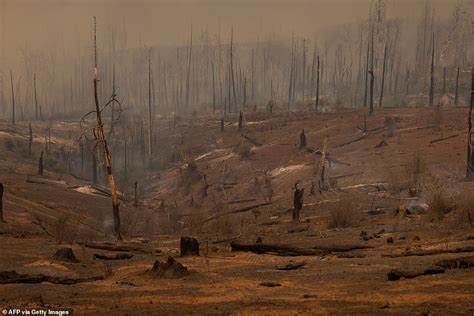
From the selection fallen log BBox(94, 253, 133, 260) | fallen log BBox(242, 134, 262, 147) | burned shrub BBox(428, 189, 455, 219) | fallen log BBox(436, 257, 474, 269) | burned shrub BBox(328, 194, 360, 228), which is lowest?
fallen log BBox(242, 134, 262, 147)

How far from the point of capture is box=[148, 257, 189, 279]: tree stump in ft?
38.0

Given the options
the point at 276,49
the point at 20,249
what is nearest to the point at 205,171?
the point at 20,249

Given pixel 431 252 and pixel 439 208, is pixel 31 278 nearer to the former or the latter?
pixel 431 252

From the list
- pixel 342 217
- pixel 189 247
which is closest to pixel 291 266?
pixel 189 247

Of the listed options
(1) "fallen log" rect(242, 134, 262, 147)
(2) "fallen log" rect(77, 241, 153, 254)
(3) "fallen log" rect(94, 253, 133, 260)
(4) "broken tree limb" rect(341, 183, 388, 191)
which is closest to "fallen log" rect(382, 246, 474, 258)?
(3) "fallen log" rect(94, 253, 133, 260)

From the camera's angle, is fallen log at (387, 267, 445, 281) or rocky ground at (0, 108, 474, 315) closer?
rocky ground at (0, 108, 474, 315)

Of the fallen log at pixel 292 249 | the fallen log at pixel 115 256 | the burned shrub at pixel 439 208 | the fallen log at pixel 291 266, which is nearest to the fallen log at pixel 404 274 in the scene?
the fallen log at pixel 291 266

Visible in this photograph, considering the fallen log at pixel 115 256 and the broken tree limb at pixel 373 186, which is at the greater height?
the fallen log at pixel 115 256

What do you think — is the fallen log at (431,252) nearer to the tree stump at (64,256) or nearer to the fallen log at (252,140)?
the tree stump at (64,256)

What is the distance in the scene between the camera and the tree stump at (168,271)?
1158 centimetres

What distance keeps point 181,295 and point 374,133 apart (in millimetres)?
40451

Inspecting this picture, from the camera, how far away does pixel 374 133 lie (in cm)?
4822

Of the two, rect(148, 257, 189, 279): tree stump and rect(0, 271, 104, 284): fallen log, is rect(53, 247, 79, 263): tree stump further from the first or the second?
rect(148, 257, 189, 279): tree stump

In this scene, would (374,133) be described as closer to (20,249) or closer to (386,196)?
(386,196)
